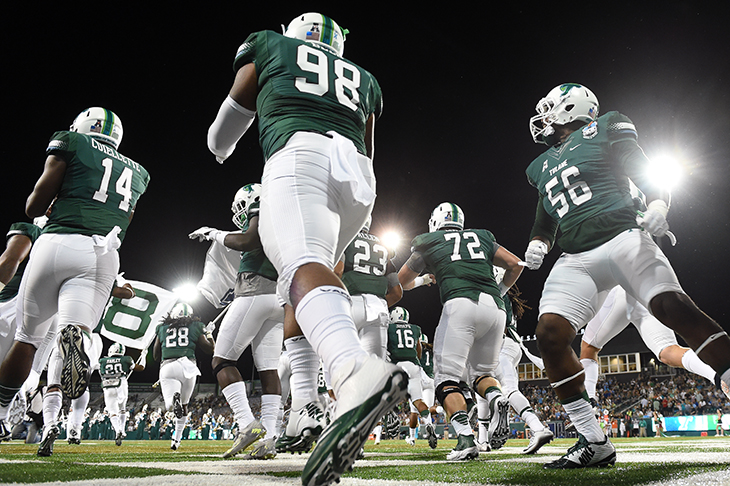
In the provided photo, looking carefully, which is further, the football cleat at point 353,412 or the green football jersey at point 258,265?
the green football jersey at point 258,265

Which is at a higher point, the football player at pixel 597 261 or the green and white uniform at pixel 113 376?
the football player at pixel 597 261

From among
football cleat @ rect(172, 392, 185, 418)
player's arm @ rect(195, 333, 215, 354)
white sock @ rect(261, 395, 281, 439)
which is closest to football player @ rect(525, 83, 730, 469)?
white sock @ rect(261, 395, 281, 439)

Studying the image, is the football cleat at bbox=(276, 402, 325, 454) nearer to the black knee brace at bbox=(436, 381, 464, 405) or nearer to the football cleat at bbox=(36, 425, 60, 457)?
the black knee brace at bbox=(436, 381, 464, 405)

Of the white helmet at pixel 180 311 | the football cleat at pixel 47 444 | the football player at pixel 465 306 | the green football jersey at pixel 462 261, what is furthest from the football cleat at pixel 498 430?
the white helmet at pixel 180 311

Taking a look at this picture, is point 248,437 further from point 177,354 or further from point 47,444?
point 177,354

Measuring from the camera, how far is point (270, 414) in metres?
4.59

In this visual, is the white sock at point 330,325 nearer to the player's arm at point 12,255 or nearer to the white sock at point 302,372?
the white sock at point 302,372

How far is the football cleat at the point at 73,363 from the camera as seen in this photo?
8.97 feet

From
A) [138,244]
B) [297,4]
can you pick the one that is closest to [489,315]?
[297,4]

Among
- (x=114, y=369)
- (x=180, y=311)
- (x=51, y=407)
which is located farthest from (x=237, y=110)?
(x=114, y=369)

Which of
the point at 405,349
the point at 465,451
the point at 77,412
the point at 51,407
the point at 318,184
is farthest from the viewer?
the point at 405,349

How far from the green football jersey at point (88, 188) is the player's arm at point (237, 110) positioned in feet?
7.00

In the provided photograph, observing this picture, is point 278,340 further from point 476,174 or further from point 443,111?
point 476,174

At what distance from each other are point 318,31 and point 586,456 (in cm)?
273
